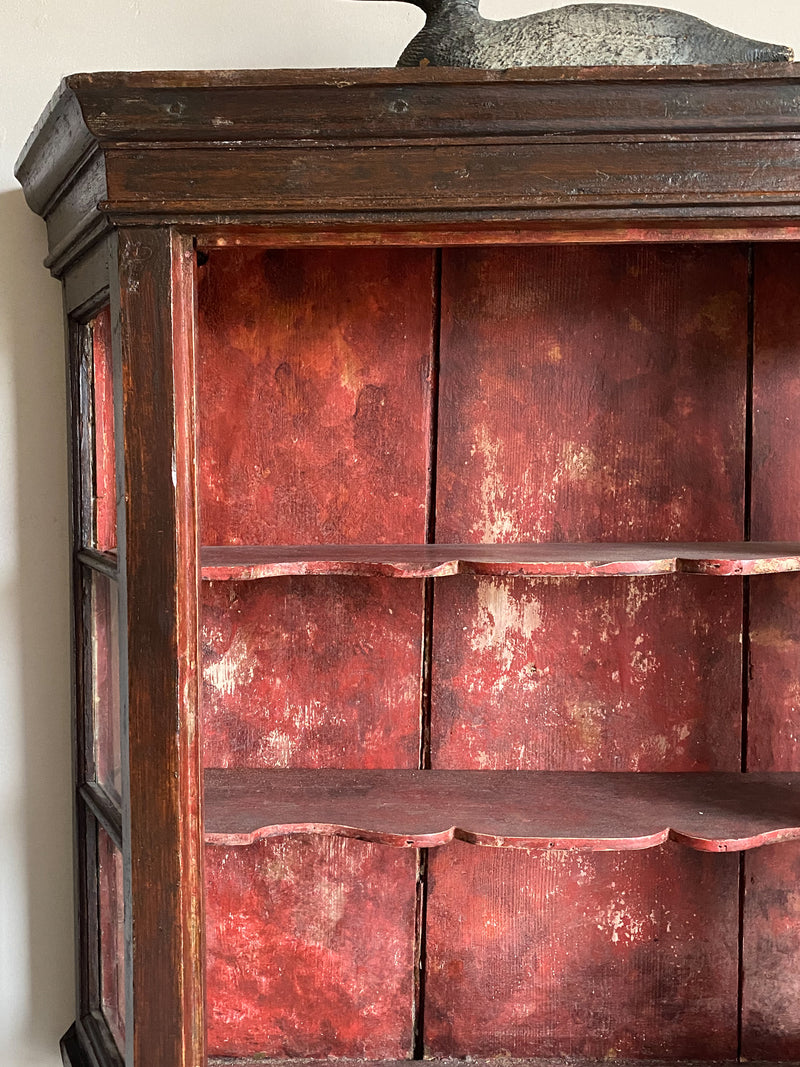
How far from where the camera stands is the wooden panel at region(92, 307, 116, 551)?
1156mm

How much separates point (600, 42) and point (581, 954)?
48.7 inches

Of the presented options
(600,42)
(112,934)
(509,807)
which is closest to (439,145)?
(600,42)

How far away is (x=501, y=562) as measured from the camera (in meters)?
1.11

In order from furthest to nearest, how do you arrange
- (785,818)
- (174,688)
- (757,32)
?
(757,32)
(785,818)
(174,688)

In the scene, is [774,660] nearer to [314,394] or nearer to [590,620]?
[590,620]

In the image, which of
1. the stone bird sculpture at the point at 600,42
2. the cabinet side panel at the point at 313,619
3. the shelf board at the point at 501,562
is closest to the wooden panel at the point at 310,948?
the cabinet side panel at the point at 313,619

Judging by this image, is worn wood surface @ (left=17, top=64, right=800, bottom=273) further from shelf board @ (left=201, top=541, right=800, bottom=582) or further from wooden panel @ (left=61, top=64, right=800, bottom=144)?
shelf board @ (left=201, top=541, right=800, bottom=582)

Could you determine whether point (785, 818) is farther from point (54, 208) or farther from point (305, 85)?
point (54, 208)

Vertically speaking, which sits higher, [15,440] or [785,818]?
[15,440]

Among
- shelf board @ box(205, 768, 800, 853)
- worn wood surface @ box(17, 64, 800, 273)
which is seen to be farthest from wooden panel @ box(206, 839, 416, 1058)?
worn wood surface @ box(17, 64, 800, 273)

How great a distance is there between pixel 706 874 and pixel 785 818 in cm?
26

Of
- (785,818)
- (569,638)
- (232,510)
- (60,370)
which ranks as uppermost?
(60,370)

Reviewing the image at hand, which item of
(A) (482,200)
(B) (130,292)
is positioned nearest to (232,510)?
(B) (130,292)

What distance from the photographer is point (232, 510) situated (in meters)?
1.36
